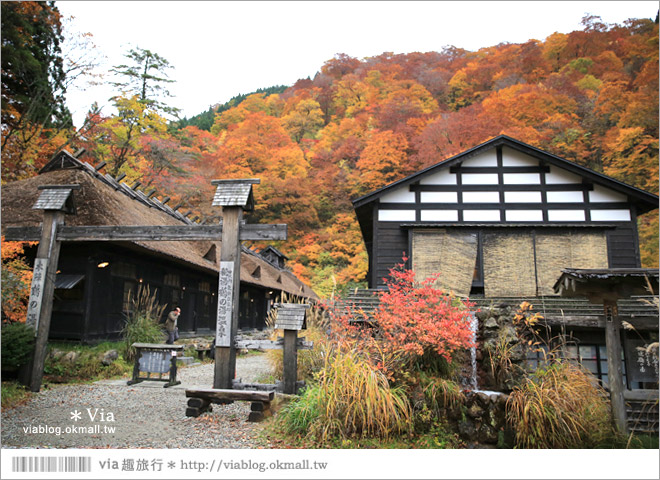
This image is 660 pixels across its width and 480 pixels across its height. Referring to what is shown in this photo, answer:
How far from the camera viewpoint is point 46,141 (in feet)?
51.9

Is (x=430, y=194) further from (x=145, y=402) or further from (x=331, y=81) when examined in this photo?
(x=331, y=81)

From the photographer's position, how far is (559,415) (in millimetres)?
4047

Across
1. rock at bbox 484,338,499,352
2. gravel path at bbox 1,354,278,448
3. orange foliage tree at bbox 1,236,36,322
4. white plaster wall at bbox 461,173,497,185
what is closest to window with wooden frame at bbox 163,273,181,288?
orange foliage tree at bbox 1,236,36,322

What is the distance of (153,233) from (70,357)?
363 cm

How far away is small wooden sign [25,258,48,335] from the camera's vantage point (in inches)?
275

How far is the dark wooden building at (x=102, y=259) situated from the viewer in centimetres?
929

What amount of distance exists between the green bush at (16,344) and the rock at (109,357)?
2041 mm

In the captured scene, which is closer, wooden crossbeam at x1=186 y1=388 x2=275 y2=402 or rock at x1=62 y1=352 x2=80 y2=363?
wooden crossbeam at x1=186 y1=388 x2=275 y2=402

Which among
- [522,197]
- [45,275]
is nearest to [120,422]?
[45,275]

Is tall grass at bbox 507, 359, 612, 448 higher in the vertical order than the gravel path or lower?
higher

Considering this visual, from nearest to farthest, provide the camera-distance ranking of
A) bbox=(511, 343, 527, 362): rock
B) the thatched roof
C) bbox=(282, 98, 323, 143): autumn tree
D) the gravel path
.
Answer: the gravel path < bbox=(511, 343, 527, 362): rock < the thatched roof < bbox=(282, 98, 323, 143): autumn tree

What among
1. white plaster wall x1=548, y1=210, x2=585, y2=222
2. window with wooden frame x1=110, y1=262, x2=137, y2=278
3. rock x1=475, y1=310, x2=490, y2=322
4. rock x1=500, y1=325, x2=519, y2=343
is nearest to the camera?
rock x1=500, y1=325, x2=519, y2=343

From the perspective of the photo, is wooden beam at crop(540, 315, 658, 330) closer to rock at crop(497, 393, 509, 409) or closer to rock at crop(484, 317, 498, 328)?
rock at crop(484, 317, 498, 328)

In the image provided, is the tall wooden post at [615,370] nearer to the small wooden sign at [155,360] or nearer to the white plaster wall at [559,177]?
the small wooden sign at [155,360]
